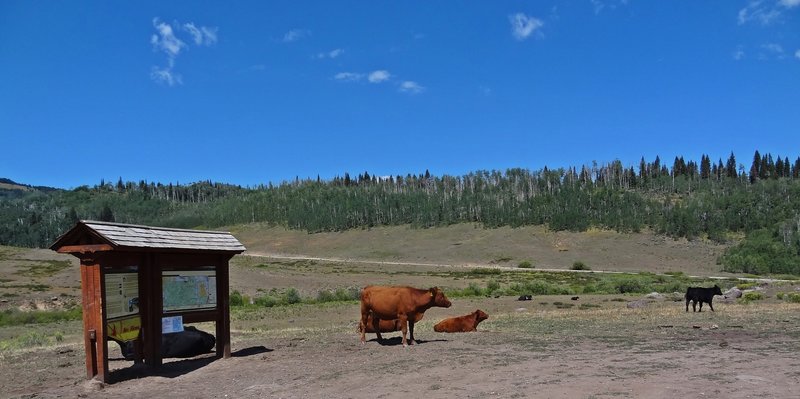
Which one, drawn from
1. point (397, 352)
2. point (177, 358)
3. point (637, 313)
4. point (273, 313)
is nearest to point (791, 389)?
point (397, 352)

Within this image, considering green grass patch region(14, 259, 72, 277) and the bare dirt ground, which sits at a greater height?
green grass patch region(14, 259, 72, 277)

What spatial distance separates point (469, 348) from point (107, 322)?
8.27 metres

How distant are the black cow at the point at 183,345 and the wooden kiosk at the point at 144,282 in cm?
172

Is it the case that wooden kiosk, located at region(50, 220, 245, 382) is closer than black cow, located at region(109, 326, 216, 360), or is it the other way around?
wooden kiosk, located at region(50, 220, 245, 382)

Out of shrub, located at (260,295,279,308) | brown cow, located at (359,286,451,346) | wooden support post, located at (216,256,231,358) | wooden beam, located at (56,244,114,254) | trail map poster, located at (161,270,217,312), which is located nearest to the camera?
wooden beam, located at (56,244,114,254)

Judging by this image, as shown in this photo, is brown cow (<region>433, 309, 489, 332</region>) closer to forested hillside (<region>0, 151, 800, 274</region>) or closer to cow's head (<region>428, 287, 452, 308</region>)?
cow's head (<region>428, 287, 452, 308</region>)

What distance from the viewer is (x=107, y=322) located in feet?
42.8

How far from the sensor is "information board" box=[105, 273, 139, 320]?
43.5 feet

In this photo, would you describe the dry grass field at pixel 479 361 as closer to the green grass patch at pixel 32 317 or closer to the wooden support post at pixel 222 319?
the wooden support post at pixel 222 319

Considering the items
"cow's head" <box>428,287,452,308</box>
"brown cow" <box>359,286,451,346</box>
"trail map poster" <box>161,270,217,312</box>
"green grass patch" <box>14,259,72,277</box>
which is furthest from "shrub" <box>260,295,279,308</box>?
"green grass patch" <box>14,259,72,277</box>

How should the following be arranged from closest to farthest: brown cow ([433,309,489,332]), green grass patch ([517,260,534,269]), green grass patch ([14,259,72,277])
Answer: brown cow ([433,309,489,332]) → green grass patch ([14,259,72,277]) → green grass patch ([517,260,534,269])

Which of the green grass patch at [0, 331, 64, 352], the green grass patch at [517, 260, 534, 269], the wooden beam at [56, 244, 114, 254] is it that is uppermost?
the wooden beam at [56, 244, 114, 254]

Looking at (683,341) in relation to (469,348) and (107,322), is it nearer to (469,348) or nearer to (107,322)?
(469,348)

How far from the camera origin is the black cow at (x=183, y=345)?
1664 cm
